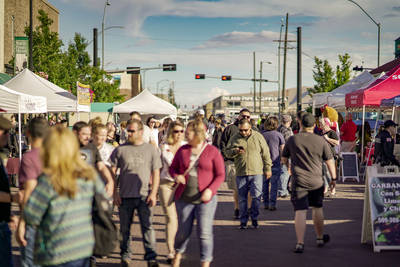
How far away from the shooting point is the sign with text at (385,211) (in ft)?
25.6

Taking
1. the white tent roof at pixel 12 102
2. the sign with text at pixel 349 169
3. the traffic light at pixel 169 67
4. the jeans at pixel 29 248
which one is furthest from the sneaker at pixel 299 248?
the traffic light at pixel 169 67

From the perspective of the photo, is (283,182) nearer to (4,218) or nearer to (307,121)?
(307,121)

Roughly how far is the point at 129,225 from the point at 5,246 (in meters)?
2.23

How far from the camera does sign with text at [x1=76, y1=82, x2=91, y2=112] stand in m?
17.1

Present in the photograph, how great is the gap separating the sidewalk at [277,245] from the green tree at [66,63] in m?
21.0

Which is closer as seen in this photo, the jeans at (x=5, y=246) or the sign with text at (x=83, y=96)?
the jeans at (x=5, y=246)

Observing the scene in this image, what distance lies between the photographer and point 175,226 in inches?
287

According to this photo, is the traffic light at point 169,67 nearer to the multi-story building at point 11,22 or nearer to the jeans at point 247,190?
the multi-story building at point 11,22

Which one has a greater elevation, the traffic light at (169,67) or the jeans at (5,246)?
the traffic light at (169,67)

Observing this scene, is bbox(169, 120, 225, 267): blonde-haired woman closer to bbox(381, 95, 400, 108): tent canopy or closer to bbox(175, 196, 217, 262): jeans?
bbox(175, 196, 217, 262): jeans

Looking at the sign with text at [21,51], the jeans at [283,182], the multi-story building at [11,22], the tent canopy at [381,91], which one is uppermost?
the multi-story building at [11,22]

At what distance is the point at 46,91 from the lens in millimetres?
17125

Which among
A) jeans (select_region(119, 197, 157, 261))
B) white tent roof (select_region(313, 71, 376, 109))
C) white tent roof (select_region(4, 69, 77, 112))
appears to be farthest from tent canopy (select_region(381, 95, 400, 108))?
jeans (select_region(119, 197, 157, 261))

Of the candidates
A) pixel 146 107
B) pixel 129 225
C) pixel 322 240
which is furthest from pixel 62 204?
pixel 146 107
